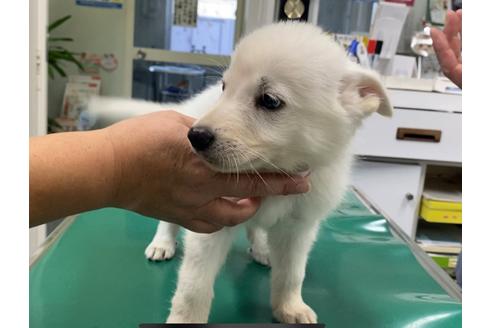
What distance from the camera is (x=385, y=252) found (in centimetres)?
150

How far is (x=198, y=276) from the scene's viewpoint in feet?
3.36

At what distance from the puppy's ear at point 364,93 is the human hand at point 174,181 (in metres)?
0.19

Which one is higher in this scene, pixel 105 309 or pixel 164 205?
pixel 164 205

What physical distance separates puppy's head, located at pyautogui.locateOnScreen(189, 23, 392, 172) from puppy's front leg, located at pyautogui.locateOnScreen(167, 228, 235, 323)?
247mm

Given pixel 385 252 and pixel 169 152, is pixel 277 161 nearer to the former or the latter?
pixel 169 152

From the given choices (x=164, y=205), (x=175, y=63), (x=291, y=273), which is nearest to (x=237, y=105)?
(x=164, y=205)

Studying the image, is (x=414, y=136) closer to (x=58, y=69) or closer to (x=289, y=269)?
(x=289, y=269)

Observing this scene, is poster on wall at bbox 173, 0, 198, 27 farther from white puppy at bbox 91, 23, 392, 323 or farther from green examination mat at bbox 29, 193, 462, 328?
white puppy at bbox 91, 23, 392, 323

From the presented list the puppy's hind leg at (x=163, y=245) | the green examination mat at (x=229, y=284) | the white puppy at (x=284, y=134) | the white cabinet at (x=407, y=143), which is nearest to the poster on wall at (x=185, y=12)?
the white cabinet at (x=407, y=143)

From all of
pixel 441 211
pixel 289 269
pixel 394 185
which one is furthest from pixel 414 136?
pixel 289 269

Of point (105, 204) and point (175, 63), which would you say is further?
point (175, 63)

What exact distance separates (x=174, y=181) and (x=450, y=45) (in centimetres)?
96

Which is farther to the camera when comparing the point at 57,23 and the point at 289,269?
the point at 57,23

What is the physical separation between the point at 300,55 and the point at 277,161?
0.70 ft
